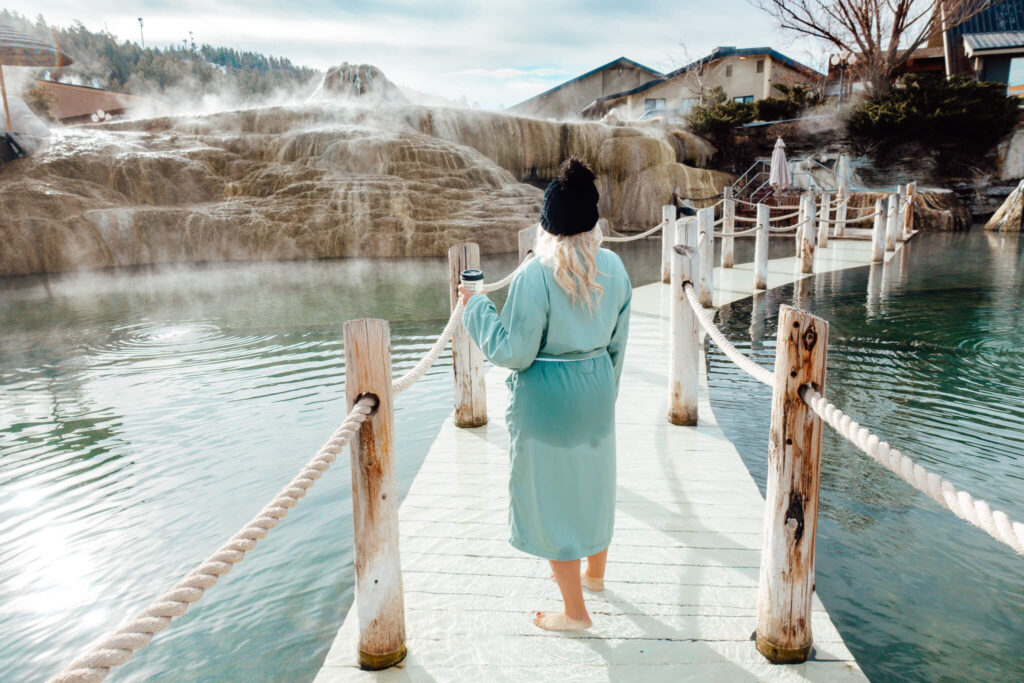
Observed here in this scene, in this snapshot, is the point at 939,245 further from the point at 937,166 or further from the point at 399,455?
the point at 399,455

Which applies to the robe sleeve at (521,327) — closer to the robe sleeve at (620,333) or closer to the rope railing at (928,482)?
the robe sleeve at (620,333)

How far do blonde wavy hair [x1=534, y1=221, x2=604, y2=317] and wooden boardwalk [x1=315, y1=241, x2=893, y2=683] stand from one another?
1.26 meters

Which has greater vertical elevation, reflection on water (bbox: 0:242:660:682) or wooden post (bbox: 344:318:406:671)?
wooden post (bbox: 344:318:406:671)

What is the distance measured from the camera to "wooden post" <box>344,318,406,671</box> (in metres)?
2.20

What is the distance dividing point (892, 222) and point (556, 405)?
17.4 metres

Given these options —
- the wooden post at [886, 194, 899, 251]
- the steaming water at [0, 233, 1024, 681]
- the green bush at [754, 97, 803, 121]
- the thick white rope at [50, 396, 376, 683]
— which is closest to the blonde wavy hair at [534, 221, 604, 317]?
the thick white rope at [50, 396, 376, 683]

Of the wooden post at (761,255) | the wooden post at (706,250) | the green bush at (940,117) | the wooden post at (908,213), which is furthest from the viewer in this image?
the green bush at (940,117)

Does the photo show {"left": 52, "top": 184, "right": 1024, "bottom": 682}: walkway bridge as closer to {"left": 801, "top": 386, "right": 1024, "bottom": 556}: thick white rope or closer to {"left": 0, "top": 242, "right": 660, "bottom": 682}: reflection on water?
{"left": 801, "top": 386, "right": 1024, "bottom": 556}: thick white rope

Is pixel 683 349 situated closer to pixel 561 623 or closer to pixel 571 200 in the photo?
pixel 561 623

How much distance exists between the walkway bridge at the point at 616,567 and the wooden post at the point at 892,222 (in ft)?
50.1

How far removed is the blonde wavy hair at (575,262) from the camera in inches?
87.0

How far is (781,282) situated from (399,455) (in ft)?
31.6

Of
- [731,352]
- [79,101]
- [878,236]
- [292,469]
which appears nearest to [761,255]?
[878,236]

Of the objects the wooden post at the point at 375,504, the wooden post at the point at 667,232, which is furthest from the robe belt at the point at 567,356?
the wooden post at the point at 667,232
